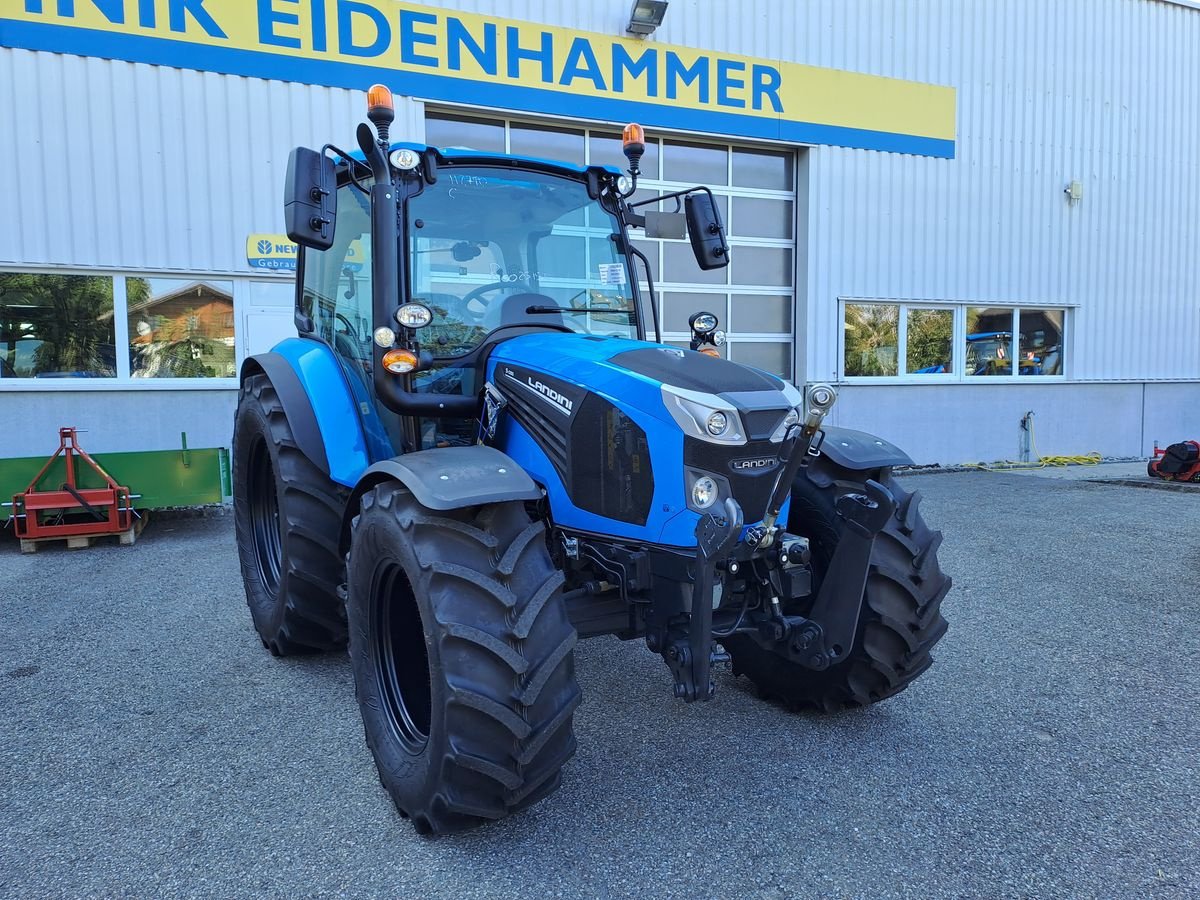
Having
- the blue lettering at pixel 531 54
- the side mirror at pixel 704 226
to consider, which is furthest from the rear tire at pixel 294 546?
the blue lettering at pixel 531 54

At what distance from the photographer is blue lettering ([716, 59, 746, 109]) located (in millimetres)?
9852

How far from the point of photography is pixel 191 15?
7.75m

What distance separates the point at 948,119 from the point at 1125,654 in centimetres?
888

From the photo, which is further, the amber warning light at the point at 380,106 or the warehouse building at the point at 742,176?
the warehouse building at the point at 742,176

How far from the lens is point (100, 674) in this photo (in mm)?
3965

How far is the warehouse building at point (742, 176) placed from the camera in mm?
7629

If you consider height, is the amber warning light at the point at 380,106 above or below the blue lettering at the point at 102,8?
below

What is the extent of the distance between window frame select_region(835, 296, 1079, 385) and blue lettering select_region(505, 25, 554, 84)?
4.48 m

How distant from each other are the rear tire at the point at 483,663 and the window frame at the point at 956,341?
8872mm

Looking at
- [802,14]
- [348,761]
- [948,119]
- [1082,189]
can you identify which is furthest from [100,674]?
[1082,189]

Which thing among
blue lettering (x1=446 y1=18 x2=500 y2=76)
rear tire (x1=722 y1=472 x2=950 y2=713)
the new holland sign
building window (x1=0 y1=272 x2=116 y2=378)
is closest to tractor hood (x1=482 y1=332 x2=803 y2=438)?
rear tire (x1=722 y1=472 x2=950 y2=713)

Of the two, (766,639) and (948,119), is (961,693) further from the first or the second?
(948,119)

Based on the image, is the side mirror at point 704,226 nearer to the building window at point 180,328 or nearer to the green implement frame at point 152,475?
the green implement frame at point 152,475

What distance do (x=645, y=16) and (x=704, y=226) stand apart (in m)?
6.53
